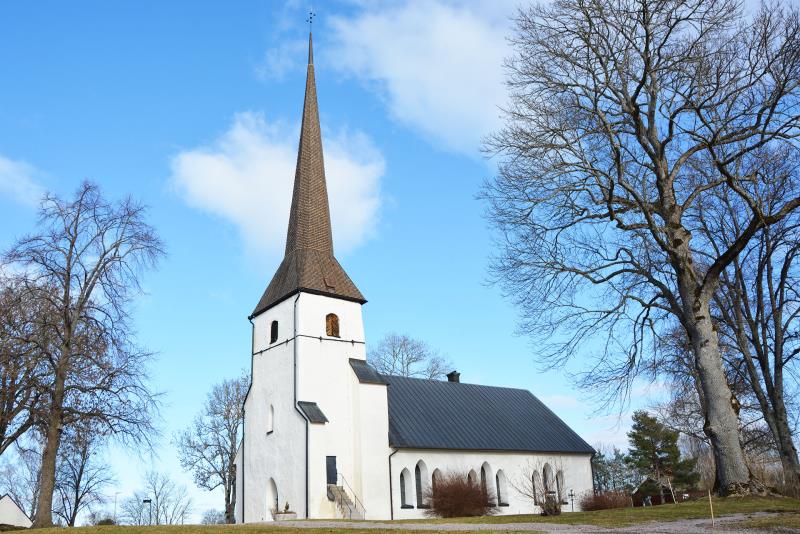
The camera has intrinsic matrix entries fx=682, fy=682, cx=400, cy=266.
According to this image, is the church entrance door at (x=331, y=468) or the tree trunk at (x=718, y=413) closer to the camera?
the tree trunk at (x=718, y=413)

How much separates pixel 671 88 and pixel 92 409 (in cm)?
1879

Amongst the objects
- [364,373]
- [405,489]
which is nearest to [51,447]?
[364,373]

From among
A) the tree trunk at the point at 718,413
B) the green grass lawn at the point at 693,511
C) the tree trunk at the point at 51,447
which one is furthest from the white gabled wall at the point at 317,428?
the tree trunk at the point at 718,413

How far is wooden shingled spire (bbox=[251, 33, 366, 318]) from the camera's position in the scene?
29.2m

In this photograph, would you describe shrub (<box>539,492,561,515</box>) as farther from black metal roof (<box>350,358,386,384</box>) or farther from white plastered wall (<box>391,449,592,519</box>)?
black metal roof (<box>350,358,386,384</box>)

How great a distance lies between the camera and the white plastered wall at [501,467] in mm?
28391

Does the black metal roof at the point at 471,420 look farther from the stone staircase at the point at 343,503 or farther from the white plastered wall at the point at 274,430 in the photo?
the white plastered wall at the point at 274,430

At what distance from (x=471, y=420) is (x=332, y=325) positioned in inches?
377

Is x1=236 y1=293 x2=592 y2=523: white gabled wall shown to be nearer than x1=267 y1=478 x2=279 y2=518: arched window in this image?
Yes

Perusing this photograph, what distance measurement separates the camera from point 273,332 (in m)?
29.8

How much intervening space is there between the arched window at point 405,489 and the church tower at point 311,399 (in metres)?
1.80

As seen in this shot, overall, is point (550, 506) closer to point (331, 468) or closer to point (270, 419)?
point (331, 468)

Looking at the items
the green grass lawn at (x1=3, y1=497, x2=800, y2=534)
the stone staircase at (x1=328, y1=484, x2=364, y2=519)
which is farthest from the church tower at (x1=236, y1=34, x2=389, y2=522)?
the green grass lawn at (x1=3, y1=497, x2=800, y2=534)

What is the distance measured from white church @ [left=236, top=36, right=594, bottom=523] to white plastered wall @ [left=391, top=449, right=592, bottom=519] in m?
0.06
